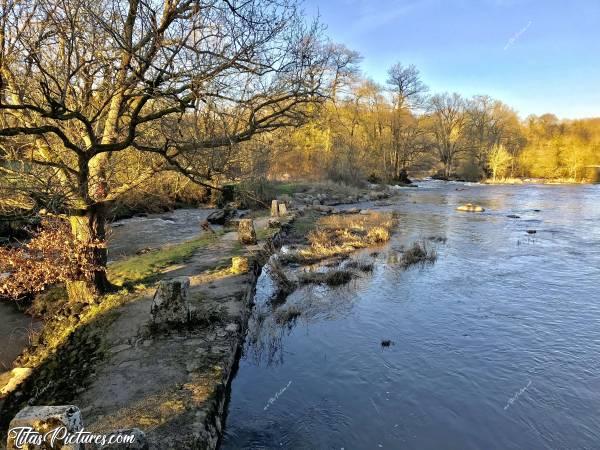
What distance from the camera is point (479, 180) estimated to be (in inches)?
2205

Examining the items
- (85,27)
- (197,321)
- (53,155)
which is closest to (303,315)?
(197,321)

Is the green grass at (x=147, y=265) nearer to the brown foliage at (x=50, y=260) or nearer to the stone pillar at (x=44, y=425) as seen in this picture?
the brown foliage at (x=50, y=260)

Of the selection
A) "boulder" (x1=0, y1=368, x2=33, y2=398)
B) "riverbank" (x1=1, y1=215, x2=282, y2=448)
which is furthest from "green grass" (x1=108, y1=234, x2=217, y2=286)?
"boulder" (x1=0, y1=368, x2=33, y2=398)

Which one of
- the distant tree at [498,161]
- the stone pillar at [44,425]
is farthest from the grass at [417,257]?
the distant tree at [498,161]

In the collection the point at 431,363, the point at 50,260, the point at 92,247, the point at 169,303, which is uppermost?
the point at 92,247

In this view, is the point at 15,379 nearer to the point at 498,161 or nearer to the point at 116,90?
the point at 116,90

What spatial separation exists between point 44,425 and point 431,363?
573 cm

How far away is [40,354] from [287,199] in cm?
2099

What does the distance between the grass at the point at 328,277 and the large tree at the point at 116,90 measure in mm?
4576

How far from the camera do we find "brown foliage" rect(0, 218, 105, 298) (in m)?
7.52

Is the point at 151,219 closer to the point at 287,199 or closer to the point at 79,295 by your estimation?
the point at 287,199

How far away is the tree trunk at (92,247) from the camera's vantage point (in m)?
7.88

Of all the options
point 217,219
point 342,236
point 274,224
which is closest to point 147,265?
point 274,224

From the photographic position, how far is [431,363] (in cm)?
710
